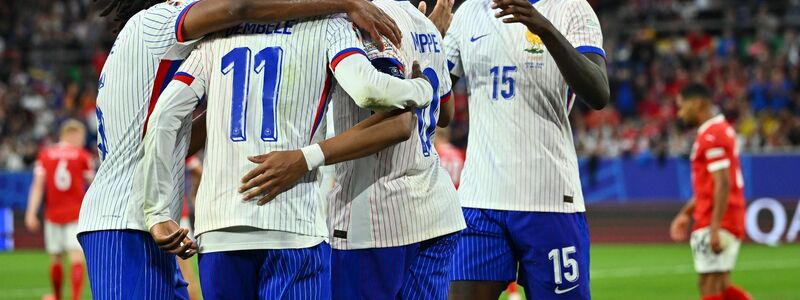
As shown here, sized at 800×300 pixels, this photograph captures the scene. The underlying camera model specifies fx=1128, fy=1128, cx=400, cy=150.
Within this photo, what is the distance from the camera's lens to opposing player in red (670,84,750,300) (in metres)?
8.80

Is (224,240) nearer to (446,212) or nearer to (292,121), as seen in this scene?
(292,121)

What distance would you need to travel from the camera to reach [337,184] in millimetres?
4074

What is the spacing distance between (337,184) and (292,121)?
0.63 metres

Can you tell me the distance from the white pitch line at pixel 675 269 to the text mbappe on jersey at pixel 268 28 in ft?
36.2

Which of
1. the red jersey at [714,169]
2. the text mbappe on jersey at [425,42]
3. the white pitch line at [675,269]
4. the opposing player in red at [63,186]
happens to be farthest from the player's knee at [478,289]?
the white pitch line at [675,269]

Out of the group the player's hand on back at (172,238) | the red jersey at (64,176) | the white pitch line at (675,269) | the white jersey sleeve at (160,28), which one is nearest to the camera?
the player's hand on back at (172,238)

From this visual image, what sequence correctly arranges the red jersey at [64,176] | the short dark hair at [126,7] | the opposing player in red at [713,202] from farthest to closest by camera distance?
the red jersey at [64,176]
the opposing player in red at [713,202]
the short dark hair at [126,7]

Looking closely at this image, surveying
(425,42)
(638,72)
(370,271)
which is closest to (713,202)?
(425,42)

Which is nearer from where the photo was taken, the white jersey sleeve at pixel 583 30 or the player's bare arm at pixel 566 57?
the player's bare arm at pixel 566 57

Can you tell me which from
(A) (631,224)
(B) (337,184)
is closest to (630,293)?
(A) (631,224)

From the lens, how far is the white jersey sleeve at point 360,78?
11.4 ft

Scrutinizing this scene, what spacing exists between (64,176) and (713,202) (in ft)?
25.5

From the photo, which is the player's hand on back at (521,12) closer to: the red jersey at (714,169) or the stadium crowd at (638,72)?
the red jersey at (714,169)

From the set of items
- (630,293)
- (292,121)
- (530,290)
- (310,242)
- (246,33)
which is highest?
(246,33)
